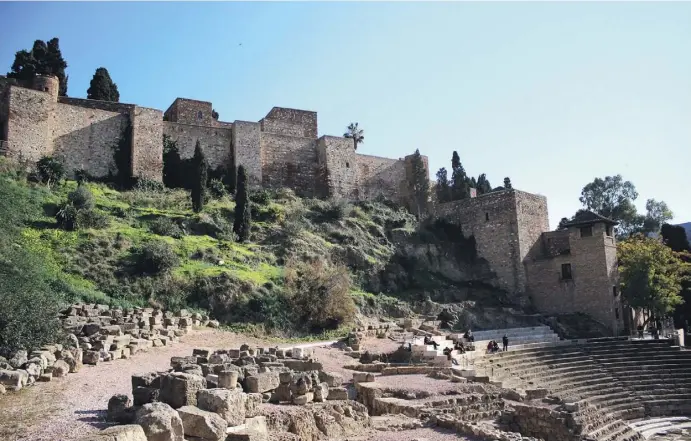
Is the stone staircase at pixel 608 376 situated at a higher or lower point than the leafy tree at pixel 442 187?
lower

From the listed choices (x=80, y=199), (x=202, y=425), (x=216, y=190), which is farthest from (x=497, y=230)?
(x=202, y=425)

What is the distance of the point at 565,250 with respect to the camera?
35562 millimetres

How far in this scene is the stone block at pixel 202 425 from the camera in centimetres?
816

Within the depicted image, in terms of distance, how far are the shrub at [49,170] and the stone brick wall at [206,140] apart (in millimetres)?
7743

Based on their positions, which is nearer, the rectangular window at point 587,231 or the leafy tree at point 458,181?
the rectangular window at point 587,231

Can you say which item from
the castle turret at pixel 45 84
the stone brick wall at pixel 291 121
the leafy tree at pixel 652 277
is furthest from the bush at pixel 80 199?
the leafy tree at pixel 652 277

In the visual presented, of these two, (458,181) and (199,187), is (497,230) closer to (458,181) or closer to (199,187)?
(458,181)

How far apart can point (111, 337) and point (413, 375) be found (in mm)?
9725

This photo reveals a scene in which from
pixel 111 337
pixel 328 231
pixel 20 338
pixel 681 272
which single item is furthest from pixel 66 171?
pixel 681 272

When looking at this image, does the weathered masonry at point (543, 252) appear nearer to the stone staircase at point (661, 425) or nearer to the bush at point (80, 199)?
the stone staircase at point (661, 425)

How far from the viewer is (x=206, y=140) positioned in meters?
38.2

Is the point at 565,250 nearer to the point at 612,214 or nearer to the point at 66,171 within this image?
the point at 612,214

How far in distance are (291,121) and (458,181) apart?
47.1ft

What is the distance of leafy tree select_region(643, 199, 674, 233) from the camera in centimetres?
5216
